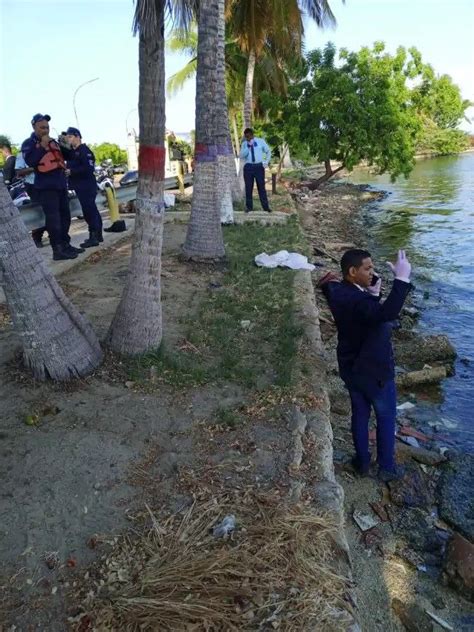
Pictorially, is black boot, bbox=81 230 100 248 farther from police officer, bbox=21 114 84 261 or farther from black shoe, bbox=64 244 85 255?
police officer, bbox=21 114 84 261

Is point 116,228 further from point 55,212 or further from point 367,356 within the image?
point 367,356

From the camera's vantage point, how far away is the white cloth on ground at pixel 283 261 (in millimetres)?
8820

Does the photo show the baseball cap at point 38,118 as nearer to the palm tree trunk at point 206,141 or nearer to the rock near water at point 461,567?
the palm tree trunk at point 206,141

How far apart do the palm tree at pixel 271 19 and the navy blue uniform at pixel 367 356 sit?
14279 mm

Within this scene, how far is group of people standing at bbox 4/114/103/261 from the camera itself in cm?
669

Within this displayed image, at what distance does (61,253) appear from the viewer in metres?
7.85

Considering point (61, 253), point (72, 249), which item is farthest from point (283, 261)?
point (61, 253)

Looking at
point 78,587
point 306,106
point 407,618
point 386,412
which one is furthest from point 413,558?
point 306,106

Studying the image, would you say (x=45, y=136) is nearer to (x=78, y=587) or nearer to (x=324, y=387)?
(x=324, y=387)

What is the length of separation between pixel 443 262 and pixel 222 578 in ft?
40.9

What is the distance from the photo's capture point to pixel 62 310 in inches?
172

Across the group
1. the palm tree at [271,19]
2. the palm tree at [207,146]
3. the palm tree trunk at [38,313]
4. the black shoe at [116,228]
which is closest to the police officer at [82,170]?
the palm tree at [207,146]

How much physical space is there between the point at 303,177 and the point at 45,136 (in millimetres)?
30386

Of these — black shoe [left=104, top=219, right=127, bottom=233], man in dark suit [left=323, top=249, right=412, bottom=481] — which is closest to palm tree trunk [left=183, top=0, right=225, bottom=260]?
black shoe [left=104, top=219, right=127, bottom=233]
